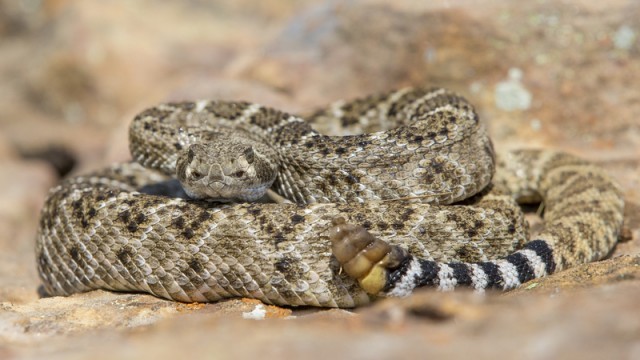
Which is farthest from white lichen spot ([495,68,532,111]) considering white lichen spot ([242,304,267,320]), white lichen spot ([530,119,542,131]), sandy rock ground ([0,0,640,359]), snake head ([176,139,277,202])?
white lichen spot ([242,304,267,320])

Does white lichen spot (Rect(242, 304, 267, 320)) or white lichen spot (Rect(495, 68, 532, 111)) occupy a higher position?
white lichen spot (Rect(495, 68, 532, 111))

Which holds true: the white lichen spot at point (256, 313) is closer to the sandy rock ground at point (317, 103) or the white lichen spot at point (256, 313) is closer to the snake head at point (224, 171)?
the sandy rock ground at point (317, 103)

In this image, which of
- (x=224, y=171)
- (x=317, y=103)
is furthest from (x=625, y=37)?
(x=224, y=171)

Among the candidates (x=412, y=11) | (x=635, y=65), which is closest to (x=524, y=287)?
(x=635, y=65)

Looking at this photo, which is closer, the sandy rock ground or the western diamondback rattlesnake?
the sandy rock ground

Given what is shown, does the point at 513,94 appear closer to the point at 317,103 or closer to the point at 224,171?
the point at 317,103

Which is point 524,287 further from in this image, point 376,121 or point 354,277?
point 376,121

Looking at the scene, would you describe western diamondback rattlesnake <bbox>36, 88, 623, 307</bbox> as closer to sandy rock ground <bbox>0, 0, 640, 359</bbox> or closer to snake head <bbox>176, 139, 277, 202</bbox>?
snake head <bbox>176, 139, 277, 202</bbox>
